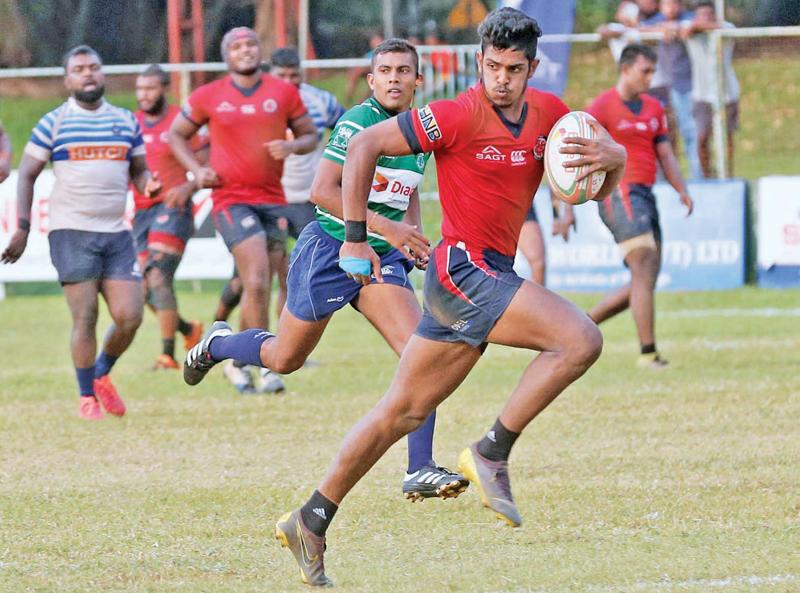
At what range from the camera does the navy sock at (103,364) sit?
1023 cm

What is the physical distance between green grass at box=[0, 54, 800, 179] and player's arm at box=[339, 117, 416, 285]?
1514cm

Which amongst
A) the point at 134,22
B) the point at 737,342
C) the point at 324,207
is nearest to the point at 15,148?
the point at 134,22

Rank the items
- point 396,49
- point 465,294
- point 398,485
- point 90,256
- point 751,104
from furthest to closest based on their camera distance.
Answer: point 751,104
point 90,256
point 398,485
point 396,49
point 465,294

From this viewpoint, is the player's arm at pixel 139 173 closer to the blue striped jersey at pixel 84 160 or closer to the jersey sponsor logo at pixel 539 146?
the blue striped jersey at pixel 84 160

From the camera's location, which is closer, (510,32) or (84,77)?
(510,32)

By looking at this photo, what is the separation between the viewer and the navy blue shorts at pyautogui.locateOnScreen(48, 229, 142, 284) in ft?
32.1

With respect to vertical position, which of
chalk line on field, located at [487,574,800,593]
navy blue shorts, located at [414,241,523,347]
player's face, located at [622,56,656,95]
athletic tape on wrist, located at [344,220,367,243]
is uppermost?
player's face, located at [622,56,656,95]

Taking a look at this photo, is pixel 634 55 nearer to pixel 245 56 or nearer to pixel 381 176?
pixel 245 56

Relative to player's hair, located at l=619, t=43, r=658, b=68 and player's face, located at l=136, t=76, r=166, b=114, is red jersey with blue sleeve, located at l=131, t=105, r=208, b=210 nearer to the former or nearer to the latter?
player's face, located at l=136, t=76, r=166, b=114

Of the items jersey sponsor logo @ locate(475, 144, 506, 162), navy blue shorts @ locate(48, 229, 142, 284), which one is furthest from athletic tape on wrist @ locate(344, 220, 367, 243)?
navy blue shorts @ locate(48, 229, 142, 284)

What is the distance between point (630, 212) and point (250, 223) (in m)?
2.87

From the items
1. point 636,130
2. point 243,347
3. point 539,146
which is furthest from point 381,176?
point 636,130

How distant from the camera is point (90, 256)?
32.2 ft

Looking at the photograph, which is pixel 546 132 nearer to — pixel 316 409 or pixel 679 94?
pixel 316 409
